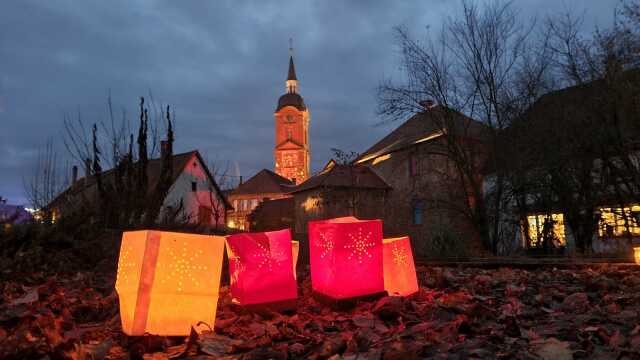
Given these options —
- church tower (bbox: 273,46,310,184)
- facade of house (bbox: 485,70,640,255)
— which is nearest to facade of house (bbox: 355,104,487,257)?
facade of house (bbox: 485,70,640,255)

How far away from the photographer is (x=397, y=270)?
2570 mm

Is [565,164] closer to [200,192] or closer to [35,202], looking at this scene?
[35,202]

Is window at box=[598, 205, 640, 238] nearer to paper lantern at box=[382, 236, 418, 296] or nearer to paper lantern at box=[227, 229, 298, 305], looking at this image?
→ paper lantern at box=[382, 236, 418, 296]

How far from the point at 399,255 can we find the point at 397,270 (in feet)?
0.30

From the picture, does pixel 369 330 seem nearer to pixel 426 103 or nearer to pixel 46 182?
pixel 46 182

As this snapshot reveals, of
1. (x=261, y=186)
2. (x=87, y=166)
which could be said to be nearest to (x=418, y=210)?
(x=87, y=166)

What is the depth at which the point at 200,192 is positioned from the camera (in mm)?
30047

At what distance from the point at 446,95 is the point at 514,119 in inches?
89.3

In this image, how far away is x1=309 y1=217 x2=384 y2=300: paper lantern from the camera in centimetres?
224

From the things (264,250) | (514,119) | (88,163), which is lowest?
(264,250)

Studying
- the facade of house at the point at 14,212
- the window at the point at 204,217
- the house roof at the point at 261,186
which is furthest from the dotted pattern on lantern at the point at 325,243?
the house roof at the point at 261,186

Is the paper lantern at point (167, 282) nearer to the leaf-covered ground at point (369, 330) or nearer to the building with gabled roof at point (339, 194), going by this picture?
the leaf-covered ground at point (369, 330)

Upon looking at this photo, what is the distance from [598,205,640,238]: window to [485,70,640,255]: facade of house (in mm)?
24

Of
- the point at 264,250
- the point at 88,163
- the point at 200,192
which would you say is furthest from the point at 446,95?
the point at 200,192
